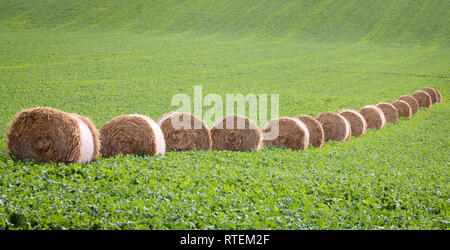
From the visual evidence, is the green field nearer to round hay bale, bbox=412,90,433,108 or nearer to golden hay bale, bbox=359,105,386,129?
golden hay bale, bbox=359,105,386,129

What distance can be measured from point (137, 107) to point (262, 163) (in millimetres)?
14613

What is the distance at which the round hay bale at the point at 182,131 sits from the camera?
14.7 m

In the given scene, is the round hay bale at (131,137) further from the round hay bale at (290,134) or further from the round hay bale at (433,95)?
the round hay bale at (433,95)

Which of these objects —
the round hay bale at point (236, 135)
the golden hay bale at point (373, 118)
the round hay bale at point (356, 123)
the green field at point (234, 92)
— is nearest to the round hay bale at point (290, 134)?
the green field at point (234, 92)

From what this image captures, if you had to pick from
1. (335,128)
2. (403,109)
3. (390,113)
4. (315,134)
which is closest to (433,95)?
(403,109)

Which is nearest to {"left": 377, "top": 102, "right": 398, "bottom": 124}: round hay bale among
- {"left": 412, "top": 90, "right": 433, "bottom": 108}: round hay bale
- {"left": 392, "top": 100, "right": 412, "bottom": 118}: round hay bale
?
{"left": 392, "top": 100, "right": 412, "bottom": 118}: round hay bale

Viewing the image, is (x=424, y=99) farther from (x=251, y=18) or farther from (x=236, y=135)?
(x=251, y=18)

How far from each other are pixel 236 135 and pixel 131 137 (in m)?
4.13

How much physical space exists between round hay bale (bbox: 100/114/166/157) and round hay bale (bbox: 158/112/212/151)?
136 cm

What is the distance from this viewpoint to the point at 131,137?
13078mm

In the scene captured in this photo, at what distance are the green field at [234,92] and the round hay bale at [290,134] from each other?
2.03 ft

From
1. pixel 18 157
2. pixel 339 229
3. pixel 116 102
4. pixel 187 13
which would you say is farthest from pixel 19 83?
pixel 187 13

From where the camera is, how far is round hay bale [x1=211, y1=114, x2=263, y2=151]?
15742 millimetres
